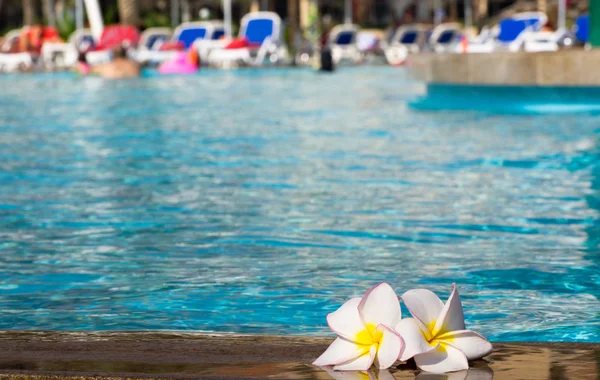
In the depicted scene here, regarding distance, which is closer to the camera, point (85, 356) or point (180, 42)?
point (85, 356)

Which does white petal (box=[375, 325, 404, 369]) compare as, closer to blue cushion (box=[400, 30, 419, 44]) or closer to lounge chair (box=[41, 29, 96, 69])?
lounge chair (box=[41, 29, 96, 69])

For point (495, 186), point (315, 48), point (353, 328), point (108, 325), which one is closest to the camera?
point (353, 328)

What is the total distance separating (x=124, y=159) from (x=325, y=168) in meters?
1.70

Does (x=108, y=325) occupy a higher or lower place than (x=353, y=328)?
lower

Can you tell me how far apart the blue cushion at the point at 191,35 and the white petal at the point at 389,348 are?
102 ft

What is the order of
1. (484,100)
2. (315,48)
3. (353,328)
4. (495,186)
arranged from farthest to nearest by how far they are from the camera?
(315,48) → (484,100) → (495,186) → (353,328)

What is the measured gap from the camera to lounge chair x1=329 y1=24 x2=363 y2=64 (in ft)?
105

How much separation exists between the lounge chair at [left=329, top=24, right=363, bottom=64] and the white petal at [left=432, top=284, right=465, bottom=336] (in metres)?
Result: 29.1

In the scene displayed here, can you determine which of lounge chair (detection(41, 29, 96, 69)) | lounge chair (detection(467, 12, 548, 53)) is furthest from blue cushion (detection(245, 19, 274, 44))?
lounge chair (detection(467, 12, 548, 53))

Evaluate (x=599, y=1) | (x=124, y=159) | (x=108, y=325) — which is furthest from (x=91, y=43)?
(x=108, y=325)

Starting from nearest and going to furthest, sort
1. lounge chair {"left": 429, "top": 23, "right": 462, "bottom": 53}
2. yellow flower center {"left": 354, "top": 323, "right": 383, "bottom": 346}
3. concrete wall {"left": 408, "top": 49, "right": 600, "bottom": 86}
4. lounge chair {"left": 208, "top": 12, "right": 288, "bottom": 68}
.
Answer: yellow flower center {"left": 354, "top": 323, "right": 383, "bottom": 346}, concrete wall {"left": 408, "top": 49, "right": 600, "bottom": 86}, lounge chair {"left": 208, "top": 12, "right": 288, "bottom": 68}, lounge chair {"left": 429, "top": 23, "right": 462, "bottom": 53}

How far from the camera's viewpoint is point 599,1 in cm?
1286

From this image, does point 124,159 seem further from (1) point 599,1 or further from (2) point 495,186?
(1) point 599,1

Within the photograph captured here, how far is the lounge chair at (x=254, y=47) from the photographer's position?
2827 centimetres
